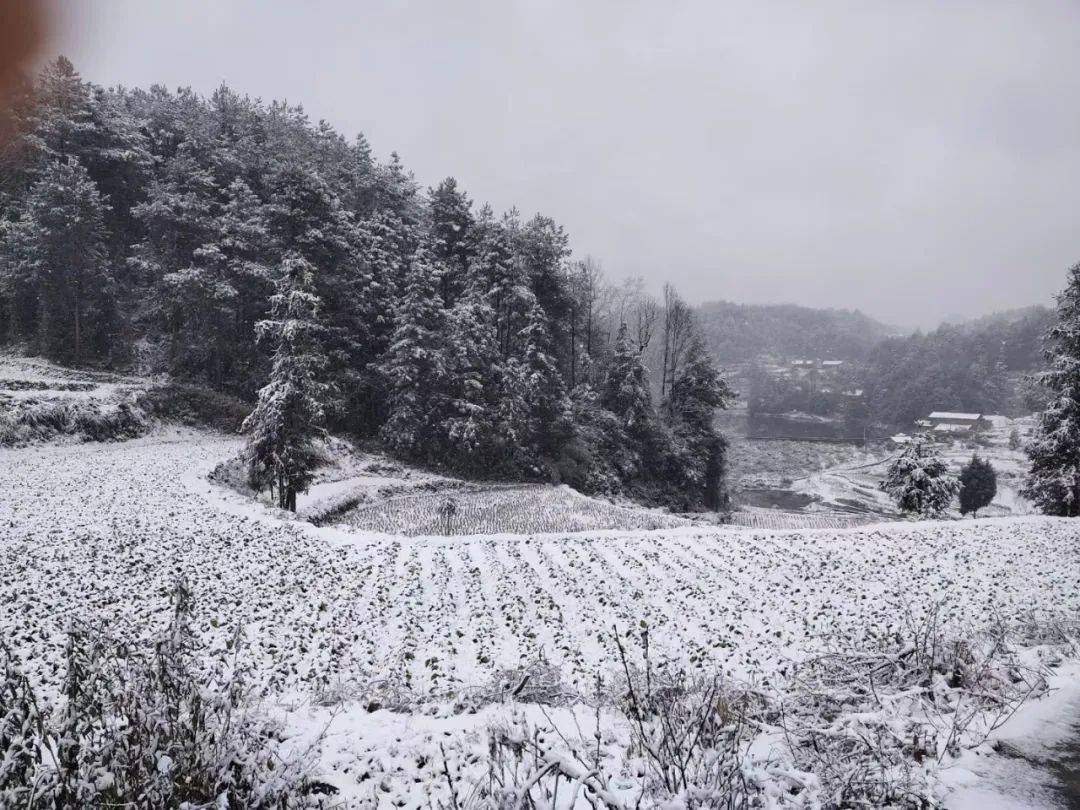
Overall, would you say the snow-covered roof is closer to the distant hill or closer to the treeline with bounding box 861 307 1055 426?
the treeline with bounding box 861 307 1055 426

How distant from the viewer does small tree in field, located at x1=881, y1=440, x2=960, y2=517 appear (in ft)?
93.1

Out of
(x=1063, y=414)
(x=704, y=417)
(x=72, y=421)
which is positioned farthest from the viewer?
(x=704, y=417)

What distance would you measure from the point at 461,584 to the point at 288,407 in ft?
34.9

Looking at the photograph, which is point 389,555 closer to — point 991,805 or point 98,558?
point 98,558

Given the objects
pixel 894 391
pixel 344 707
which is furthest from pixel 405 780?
pixel 894 391

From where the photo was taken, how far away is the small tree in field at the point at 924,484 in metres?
28.4

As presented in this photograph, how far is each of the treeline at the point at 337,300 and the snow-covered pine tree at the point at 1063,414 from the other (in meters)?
18.4

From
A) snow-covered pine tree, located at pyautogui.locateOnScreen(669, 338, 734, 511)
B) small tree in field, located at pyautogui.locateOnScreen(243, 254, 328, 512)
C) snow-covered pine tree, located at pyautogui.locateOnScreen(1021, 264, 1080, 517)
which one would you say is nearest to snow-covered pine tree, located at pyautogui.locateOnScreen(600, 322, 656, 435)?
snow-covered pine tree, located at pyautogui.locateOnScreen(669, 338, 734, 511)

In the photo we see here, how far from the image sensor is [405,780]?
465 cm

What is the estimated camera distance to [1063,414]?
25.3 m

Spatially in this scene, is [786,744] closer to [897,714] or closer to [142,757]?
[897,714]

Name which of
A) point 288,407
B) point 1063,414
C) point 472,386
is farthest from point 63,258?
point 1063,414

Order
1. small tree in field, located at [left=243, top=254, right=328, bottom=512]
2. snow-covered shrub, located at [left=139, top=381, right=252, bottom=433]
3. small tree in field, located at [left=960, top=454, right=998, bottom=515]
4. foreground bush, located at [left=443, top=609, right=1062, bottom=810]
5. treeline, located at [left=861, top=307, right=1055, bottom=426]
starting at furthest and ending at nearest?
treeline, located at [left=861, top=307, right=1055, bottom=426] < small tree in field, located at [left=960, top=454, right=998, bottom=515] < snow-covered shrub, located at [left=139, top=381, right=252, bottom=433] < small tree in field, located at [left=243, top=254, right=328, bottom=512] < foreground bush, located at [left=443, top=609, right=1062, bottom=810]

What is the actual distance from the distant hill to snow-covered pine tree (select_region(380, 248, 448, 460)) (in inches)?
3613
